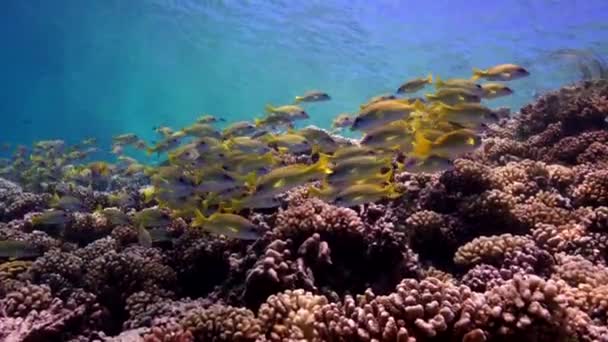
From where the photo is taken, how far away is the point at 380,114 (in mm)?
6434

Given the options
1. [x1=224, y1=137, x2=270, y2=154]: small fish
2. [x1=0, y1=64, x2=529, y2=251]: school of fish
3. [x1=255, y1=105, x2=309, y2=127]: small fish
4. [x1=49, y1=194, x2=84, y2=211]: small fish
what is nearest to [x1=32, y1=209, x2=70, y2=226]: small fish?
[x1=0, y1=64, x2=529, y2=251]: school of fish

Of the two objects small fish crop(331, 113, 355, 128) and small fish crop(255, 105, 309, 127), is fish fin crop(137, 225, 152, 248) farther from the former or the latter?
small fish crop(331, 113, 355, 128)

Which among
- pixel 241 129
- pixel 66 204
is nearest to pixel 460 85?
pixel 241 129

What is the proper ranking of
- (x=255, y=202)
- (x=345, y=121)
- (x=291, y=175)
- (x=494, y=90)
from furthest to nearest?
(x=345, y=121), (x=494, y=90), (x=255, y=202), (x=291, y=175)

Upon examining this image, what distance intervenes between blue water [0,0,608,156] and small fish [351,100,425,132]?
30.3 metres

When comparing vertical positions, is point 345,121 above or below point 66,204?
above

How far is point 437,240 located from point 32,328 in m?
4.86

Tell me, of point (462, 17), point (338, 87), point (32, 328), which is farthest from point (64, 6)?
point (32, 328)

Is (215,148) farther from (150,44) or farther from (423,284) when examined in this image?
(150,44)

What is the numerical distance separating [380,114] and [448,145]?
→ 1.30 m

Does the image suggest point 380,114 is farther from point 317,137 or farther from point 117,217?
point 117,217

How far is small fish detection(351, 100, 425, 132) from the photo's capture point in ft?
21.1

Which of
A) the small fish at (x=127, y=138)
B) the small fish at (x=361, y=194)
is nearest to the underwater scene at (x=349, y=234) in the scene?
the small fish at (x=361, y=194)

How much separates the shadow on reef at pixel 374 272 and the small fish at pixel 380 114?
1179 millimetres
